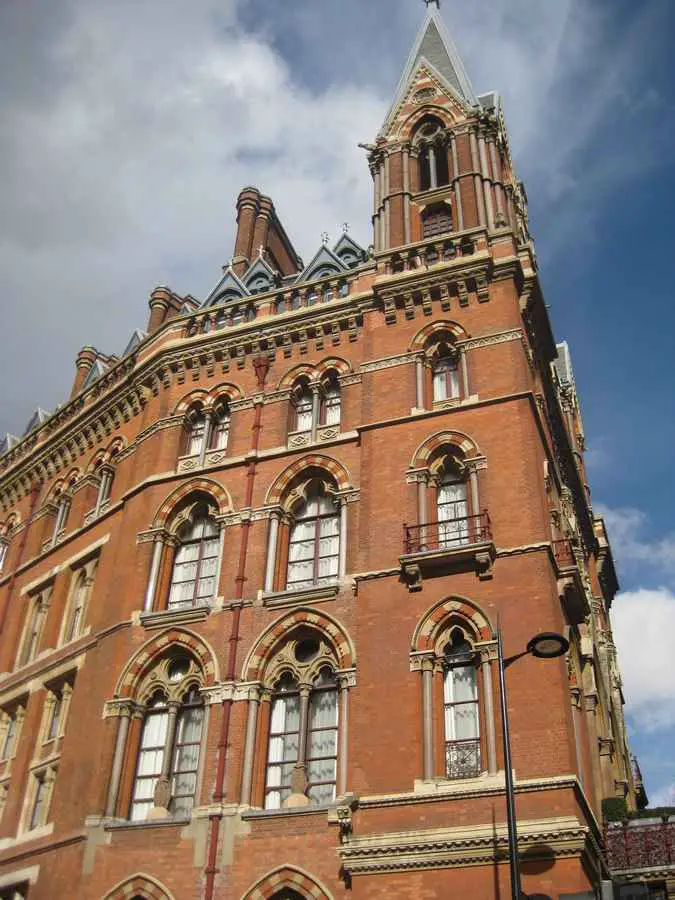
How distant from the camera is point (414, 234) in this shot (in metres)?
30.6

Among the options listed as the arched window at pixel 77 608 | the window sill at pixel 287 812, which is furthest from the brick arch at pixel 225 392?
the window sill at pixel 287 812

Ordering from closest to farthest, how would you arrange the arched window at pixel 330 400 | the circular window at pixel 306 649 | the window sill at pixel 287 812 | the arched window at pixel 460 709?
the arched window at pixel 460 709 < the window sill at pixel 287 812 < the circular window at pixel 306 649 < the arched window at pixel 330 400

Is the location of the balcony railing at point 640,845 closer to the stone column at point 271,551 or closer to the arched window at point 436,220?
the stone column at point 271,551

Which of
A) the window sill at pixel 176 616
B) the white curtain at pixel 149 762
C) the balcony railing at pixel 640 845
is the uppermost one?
the window sill at pixel 176 616

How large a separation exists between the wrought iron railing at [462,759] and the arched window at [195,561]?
796 cm

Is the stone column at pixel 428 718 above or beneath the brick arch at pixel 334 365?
beneath

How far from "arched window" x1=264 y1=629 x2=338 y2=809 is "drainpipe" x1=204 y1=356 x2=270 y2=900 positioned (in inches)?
41.8

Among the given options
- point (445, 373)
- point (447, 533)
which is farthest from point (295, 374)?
point (447, 533)

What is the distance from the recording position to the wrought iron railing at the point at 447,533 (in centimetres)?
2275

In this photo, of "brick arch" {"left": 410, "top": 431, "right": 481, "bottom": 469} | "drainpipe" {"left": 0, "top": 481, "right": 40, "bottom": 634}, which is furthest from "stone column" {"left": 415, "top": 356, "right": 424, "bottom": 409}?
"drainpipe" {"left": 0, "top": 481, "right": 40, "bottom": 634}

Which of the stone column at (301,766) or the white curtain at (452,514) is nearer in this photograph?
the stone column at (301,766)

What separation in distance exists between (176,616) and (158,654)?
104 cm

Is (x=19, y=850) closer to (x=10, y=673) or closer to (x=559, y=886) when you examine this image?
(x=10, y=673)

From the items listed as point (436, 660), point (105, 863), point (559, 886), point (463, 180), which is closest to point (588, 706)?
point (436, 660)
